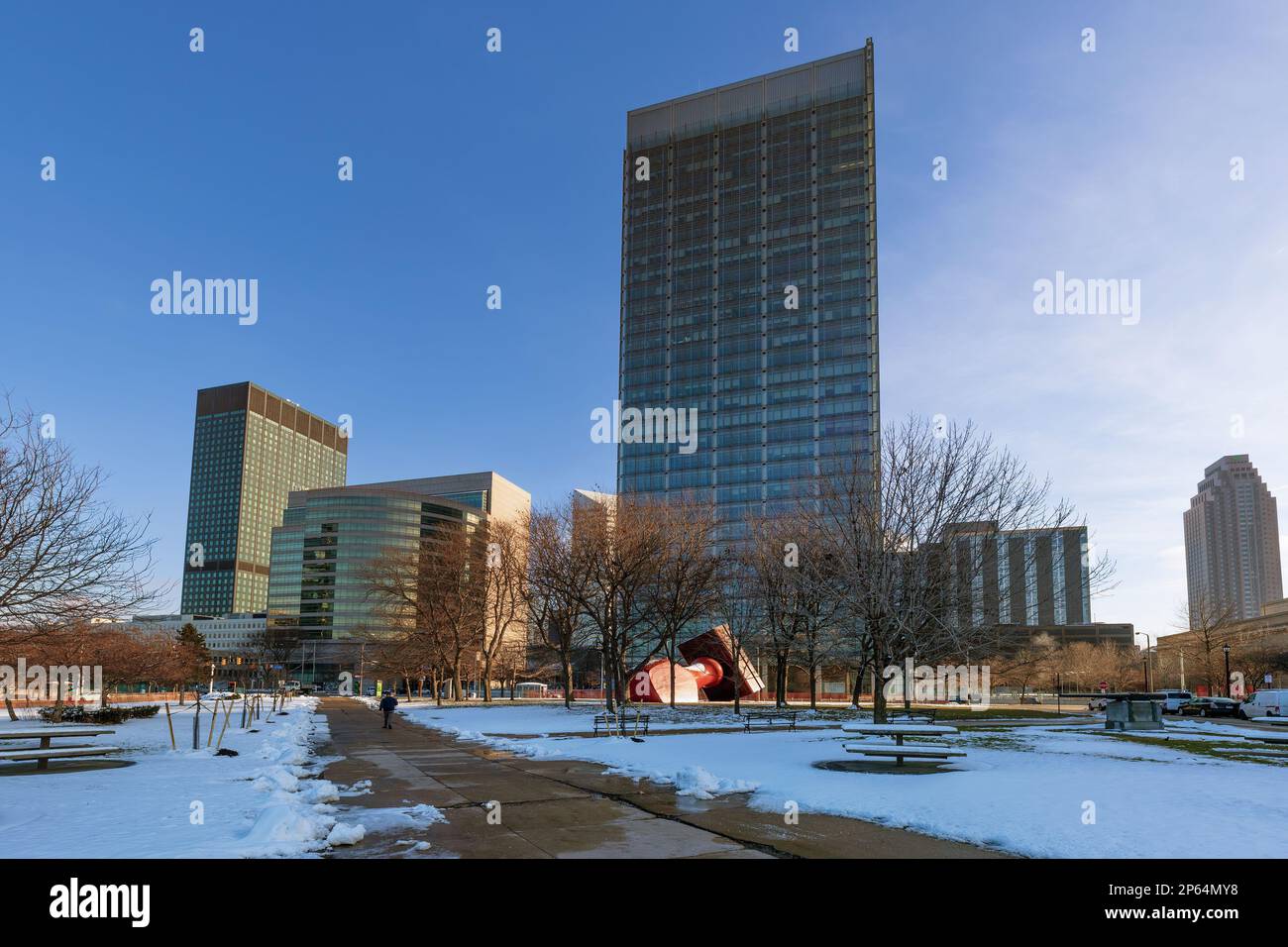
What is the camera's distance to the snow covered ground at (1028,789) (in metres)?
8.95

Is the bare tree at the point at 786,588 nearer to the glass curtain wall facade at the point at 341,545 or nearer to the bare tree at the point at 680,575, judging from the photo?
the bare tree at the point at 680,575

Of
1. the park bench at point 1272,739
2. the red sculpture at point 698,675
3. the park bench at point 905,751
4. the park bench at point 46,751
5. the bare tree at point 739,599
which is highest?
the bare tree at point 739,599

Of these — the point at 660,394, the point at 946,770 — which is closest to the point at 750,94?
the point at 660,394

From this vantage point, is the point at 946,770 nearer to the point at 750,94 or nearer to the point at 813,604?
the point at 813,604

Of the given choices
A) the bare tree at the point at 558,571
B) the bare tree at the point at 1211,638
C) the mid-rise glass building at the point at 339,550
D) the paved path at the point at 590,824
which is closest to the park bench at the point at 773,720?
the bare tree at the point at 558,571

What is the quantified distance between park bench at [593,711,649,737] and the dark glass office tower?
379 ft

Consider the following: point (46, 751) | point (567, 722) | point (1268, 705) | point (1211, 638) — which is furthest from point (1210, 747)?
point (1211, 638)

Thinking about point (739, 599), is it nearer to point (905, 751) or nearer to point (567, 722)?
point (567, 722)

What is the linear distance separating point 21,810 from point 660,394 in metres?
160

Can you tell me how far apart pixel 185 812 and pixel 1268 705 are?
4905 cm

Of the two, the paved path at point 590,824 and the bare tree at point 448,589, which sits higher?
the bare tree at point 448,589

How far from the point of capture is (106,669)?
41.7m

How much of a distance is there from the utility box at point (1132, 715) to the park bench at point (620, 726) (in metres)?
15.0

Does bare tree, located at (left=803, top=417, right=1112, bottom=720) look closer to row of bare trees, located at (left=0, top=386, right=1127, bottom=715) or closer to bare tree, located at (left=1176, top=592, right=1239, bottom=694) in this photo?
row of bare trees, located at (left=0, top=386, right=1127, bottom=715)
